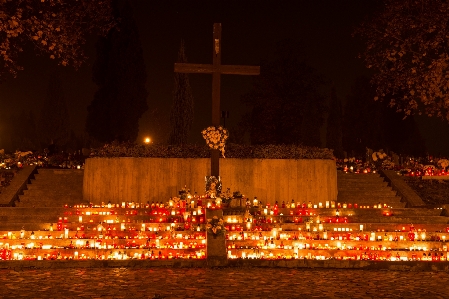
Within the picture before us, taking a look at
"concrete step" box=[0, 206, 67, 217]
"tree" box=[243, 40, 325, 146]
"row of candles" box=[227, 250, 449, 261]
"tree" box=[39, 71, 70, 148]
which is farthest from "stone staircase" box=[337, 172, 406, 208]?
"tree" box=[39, 71, 70, 148]

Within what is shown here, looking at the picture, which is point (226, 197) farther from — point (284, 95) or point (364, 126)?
point (364, 126)

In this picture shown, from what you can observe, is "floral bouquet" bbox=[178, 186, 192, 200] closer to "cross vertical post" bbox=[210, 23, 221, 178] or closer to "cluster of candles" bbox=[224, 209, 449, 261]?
"cross vertical post" bbox=[210, 23, 221, 178]

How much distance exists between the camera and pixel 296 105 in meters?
Result: 32.8

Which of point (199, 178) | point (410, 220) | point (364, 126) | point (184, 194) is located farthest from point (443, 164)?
point (364, 126)

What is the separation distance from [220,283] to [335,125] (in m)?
46.5

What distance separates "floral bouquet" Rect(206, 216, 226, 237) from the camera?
14.1 m

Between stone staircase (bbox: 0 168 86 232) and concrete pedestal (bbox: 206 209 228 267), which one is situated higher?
stone staircase (bbox: 0 168 86 232)

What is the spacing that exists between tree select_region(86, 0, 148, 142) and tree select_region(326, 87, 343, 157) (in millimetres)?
29921

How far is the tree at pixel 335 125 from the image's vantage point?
55656 mm

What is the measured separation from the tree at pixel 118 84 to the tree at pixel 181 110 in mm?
4675

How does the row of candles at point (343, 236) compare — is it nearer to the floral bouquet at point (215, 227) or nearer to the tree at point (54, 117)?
the floral bouquet at point (215, 227)

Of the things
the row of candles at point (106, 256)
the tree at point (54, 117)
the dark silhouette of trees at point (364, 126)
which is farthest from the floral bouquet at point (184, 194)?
the tree at point (54, 117)

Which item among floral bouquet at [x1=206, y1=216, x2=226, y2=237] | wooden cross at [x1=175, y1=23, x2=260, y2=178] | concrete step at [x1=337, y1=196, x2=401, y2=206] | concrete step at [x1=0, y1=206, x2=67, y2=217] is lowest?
floral bouquet at [x1=206, y1=216, x2=226, y2=237]

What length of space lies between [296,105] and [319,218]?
17212 mm
